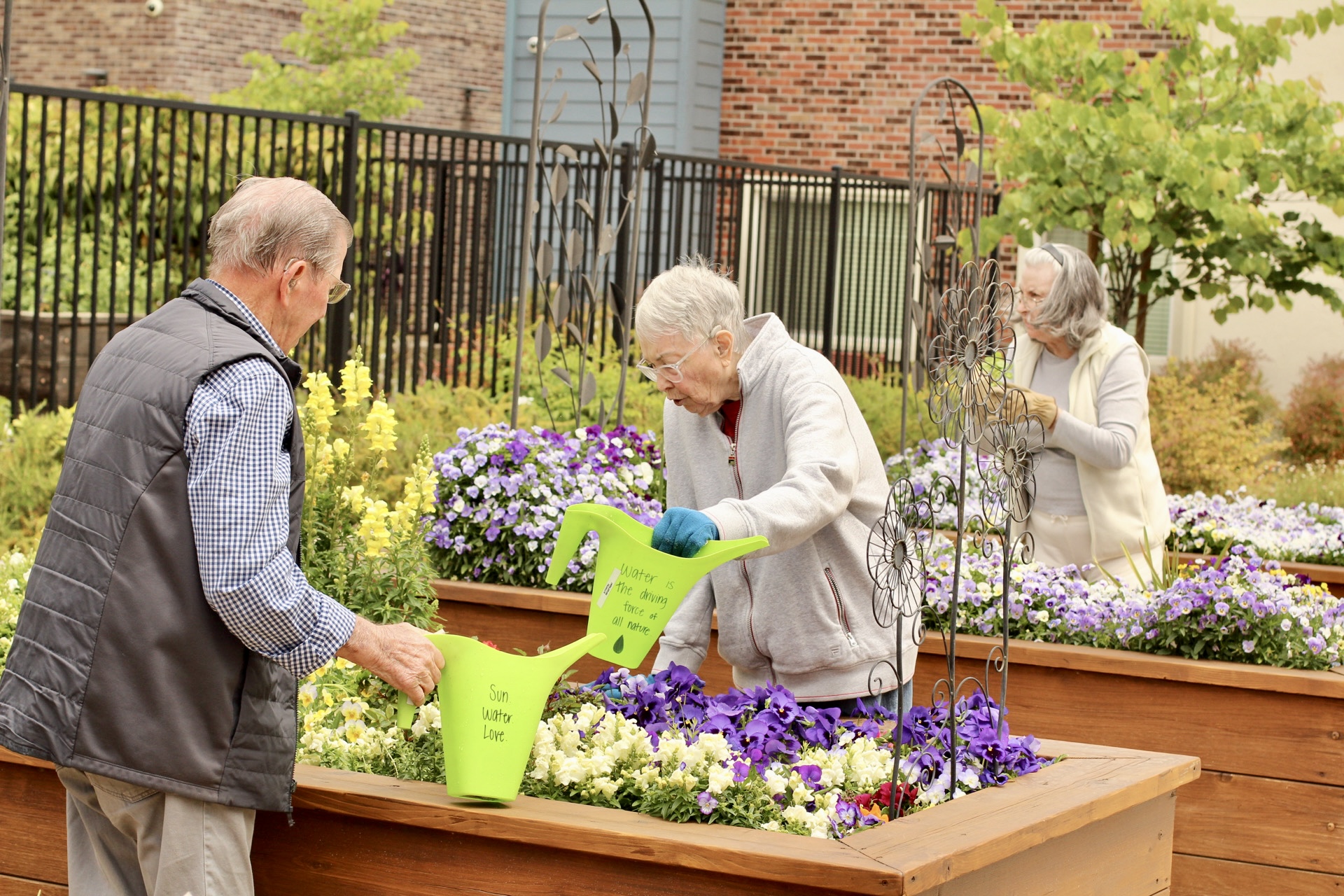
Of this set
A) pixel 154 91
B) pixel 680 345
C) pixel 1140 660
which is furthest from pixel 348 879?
pixel 154 91

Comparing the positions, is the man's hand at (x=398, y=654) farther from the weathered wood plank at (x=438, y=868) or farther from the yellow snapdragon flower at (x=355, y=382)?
the yellow snapdragon flower at (x=355, y=382)

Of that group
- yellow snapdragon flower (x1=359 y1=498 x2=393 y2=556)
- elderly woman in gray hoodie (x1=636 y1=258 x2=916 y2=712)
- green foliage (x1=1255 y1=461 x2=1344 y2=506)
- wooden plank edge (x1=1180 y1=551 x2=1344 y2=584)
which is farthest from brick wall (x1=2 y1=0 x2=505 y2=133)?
elderly woman in gray hoodie (x1=636 y1=258 x2=916 y2=712)

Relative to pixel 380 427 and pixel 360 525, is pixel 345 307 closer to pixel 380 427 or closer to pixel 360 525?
pixel 380 427

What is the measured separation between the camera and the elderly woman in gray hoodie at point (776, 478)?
282 cm

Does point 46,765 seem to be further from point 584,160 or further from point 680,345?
point 584,160

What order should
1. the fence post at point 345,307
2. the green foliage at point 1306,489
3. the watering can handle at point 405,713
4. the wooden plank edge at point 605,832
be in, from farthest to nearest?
the fence post at point 345,307 < the green foliage at point 1306,489 < the watering can handle at point 405,713 < the wooden plank edge at point 605,832

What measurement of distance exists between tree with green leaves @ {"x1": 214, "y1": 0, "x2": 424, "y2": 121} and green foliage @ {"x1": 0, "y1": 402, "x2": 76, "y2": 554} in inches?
357

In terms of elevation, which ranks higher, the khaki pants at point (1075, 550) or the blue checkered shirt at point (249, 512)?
the blue checkered shirt at point (249, 512)

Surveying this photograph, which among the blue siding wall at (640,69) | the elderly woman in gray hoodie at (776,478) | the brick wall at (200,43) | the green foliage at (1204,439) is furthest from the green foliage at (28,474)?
the brick wall at (200,43)

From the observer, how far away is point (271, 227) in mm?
2166

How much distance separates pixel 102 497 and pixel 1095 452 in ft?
9.56

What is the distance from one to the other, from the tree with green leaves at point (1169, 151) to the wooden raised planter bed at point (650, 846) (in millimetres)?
5873

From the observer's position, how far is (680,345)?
2.84 m

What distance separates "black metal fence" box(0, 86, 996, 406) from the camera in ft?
26.2
